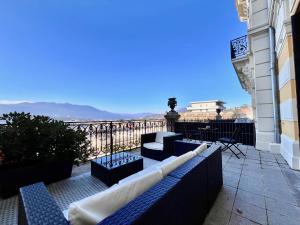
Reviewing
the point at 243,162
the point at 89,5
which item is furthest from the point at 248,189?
the point at 89,5

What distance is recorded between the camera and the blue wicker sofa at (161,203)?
769 millimetres

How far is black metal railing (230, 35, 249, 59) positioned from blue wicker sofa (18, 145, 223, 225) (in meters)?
7.49

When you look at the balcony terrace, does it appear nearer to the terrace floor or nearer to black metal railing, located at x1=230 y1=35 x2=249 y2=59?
the terrace floor

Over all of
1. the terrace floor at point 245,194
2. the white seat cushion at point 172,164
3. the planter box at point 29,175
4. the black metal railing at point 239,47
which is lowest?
the terrace floor at point 245,194

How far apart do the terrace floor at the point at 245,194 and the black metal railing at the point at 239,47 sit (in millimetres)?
5616

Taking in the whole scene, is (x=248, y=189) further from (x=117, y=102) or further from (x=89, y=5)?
(x=117, y=102)

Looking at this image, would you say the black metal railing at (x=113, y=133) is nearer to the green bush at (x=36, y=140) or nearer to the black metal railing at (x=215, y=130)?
the green bush at (x=36, y=140)

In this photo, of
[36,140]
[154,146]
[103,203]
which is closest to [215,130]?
[154,146]

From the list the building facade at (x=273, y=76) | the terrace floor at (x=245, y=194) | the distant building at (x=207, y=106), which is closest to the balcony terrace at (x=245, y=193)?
the terrace floor at (x=245, y=194)

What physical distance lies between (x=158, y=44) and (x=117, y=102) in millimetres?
31977

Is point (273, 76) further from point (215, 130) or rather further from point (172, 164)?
point (172, 164)

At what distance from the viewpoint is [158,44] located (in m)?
19.7

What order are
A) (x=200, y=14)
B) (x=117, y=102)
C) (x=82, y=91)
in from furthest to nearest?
(x=117, y=102) < (x=82, y=91) < (x=200, y=14)

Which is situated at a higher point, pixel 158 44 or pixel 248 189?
pixel 158 44
